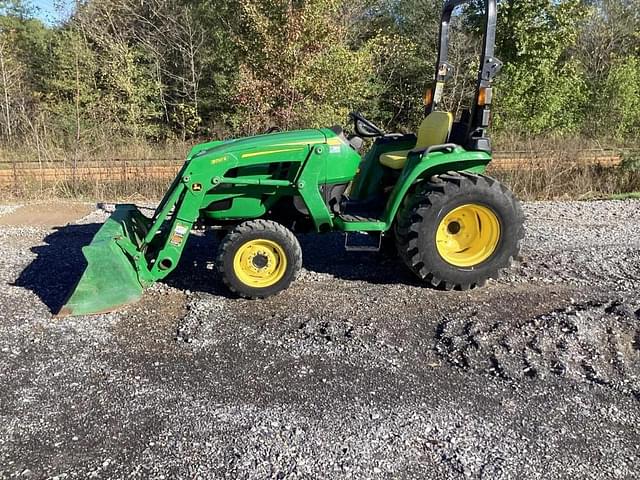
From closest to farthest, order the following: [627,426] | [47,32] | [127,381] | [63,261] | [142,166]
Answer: [627,426], [127,381], [63,261], [142,166], [47,32]

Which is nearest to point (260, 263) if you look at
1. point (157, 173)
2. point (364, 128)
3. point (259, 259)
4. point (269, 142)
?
point (259, 259)

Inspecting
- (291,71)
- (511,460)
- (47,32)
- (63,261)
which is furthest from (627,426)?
(47,32)

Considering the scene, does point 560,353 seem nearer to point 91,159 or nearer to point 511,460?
point 511,460

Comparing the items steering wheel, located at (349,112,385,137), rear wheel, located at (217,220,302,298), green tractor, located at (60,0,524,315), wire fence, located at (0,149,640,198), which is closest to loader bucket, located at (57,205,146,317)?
green tractor, located at (60,0,524,315)

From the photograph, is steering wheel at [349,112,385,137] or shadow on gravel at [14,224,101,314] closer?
shadow on gravel at [14,224,101,314]

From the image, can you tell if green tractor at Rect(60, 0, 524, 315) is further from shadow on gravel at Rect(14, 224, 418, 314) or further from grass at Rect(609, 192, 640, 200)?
grass at Rect(609, 192, 640, 200)

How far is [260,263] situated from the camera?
4.51 metres

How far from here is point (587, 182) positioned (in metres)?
9.62

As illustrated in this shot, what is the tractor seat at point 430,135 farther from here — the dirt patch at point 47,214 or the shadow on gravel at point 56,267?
the dirt patch at point 47,214

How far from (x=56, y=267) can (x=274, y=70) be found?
7036 millimetres

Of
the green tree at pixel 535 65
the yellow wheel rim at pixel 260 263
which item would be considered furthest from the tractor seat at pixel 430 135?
the green tree at pixel 535 65

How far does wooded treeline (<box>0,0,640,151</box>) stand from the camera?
444 inches

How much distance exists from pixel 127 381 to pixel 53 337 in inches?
34.9

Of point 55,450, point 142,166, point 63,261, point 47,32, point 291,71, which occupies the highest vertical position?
point 47,32
